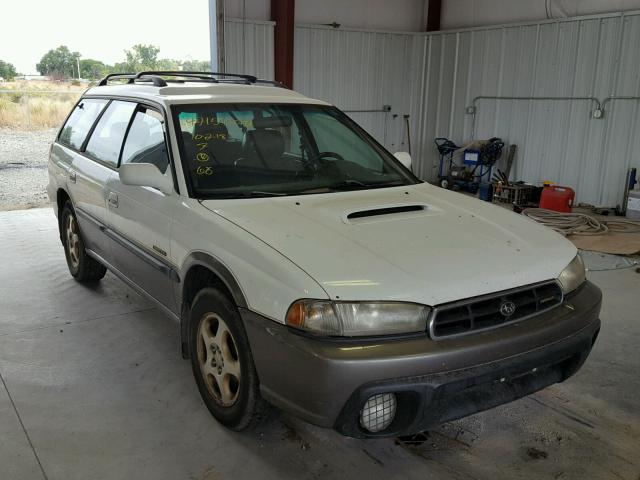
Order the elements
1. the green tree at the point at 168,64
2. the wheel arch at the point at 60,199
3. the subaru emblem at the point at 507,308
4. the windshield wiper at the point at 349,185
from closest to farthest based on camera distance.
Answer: the subaru emblem at the point at 507,308
the windshield wiper at the point at 349,185
the wheel arch at the point at 60,199
the green tree at the point at 168,64

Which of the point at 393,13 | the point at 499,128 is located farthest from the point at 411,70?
the point at 499,128

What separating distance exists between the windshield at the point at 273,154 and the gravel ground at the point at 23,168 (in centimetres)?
617

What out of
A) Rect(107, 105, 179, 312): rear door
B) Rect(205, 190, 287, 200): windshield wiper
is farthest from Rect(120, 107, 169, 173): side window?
Rect(205, 190, 287, 200): windshield wiper

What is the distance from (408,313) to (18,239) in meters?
5.56

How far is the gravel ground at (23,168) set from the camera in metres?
8.77

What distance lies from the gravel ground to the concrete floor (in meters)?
5.45

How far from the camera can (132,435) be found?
271 cm

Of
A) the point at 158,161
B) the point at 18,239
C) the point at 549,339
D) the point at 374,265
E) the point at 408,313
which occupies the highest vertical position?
the point at 158,161

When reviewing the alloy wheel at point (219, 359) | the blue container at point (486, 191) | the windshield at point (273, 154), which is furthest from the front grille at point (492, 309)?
the blue container at point (486, 191)

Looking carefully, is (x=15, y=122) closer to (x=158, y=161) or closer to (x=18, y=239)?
(x=18, y=239)

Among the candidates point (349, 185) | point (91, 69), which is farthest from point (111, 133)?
point (91, 69)

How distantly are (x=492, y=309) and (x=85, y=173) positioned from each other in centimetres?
A: 304

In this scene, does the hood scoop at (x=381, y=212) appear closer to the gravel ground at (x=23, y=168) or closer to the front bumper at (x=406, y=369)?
the front bumper at (x=406, y=369)

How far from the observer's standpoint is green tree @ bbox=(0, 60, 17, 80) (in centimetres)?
1635
